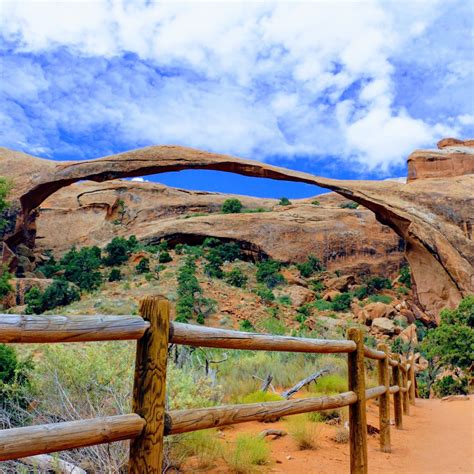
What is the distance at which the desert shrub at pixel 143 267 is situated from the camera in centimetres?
2961

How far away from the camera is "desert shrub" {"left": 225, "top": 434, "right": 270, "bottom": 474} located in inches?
157

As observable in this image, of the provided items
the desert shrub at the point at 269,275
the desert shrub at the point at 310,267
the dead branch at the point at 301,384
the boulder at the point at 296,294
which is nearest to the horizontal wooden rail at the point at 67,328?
the dead branch at the point at 301,384

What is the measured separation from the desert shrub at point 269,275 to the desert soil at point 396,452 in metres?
22.8

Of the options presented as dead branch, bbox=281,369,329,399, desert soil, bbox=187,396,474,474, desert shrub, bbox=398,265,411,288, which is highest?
desert shrub, bbox=398,265,411,288

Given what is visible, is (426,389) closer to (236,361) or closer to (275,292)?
(236,361)

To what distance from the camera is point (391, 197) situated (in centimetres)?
1773

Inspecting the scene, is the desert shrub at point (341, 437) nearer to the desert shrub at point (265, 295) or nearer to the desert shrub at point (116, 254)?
the desert shrub at point (265, 295)

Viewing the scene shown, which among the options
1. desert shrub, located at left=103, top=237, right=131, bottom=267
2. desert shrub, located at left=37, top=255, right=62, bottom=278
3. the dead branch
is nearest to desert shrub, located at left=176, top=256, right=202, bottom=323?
desert shrub, located at left=103, top=237, right=131, bottom=267

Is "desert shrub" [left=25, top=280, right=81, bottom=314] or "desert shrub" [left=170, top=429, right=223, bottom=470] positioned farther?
"desert shrub" [left=25, top=280, right=81, bottom=314]

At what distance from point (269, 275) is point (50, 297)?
13139mm

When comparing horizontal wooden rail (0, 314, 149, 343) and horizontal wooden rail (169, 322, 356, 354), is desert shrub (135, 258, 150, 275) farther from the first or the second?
horizontal wooden rail (0, 314, 149, 343)

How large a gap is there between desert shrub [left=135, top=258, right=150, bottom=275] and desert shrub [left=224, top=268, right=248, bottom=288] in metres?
4.66

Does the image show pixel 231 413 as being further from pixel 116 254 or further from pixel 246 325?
pixel 116 254

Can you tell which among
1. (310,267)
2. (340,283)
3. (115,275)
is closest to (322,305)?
(340,283)
